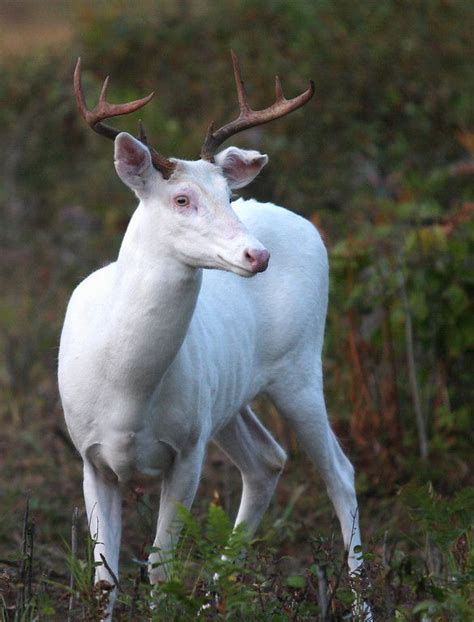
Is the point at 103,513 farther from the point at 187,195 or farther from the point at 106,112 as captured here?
the point at 106,112

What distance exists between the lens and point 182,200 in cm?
431

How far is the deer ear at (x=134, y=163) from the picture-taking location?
426 centimetres

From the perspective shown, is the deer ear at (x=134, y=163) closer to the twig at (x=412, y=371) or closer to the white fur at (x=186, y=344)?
the white fur at (x=186, y=344)

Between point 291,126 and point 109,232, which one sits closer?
point 109,232

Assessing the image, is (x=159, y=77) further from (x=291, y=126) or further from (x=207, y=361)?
(x=207, y=361)

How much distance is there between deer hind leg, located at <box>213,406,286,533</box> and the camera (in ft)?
19.0

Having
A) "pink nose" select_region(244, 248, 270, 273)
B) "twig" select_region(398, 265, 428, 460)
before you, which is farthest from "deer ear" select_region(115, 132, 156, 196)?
"twig" select_region(398, 265, 428, 460)

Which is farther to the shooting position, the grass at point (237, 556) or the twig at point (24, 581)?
the twig at point (24, 581)

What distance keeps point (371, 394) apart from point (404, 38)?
5734 millimetres

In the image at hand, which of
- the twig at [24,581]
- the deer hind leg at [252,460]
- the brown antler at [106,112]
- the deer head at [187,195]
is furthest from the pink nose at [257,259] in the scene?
the deer hind leg at [252,460]

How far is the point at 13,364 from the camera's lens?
8211mm

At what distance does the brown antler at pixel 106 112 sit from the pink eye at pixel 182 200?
0.10 meters

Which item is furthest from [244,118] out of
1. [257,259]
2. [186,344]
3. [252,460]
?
[252,460]

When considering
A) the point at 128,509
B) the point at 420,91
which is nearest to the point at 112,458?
the point at 128,509
